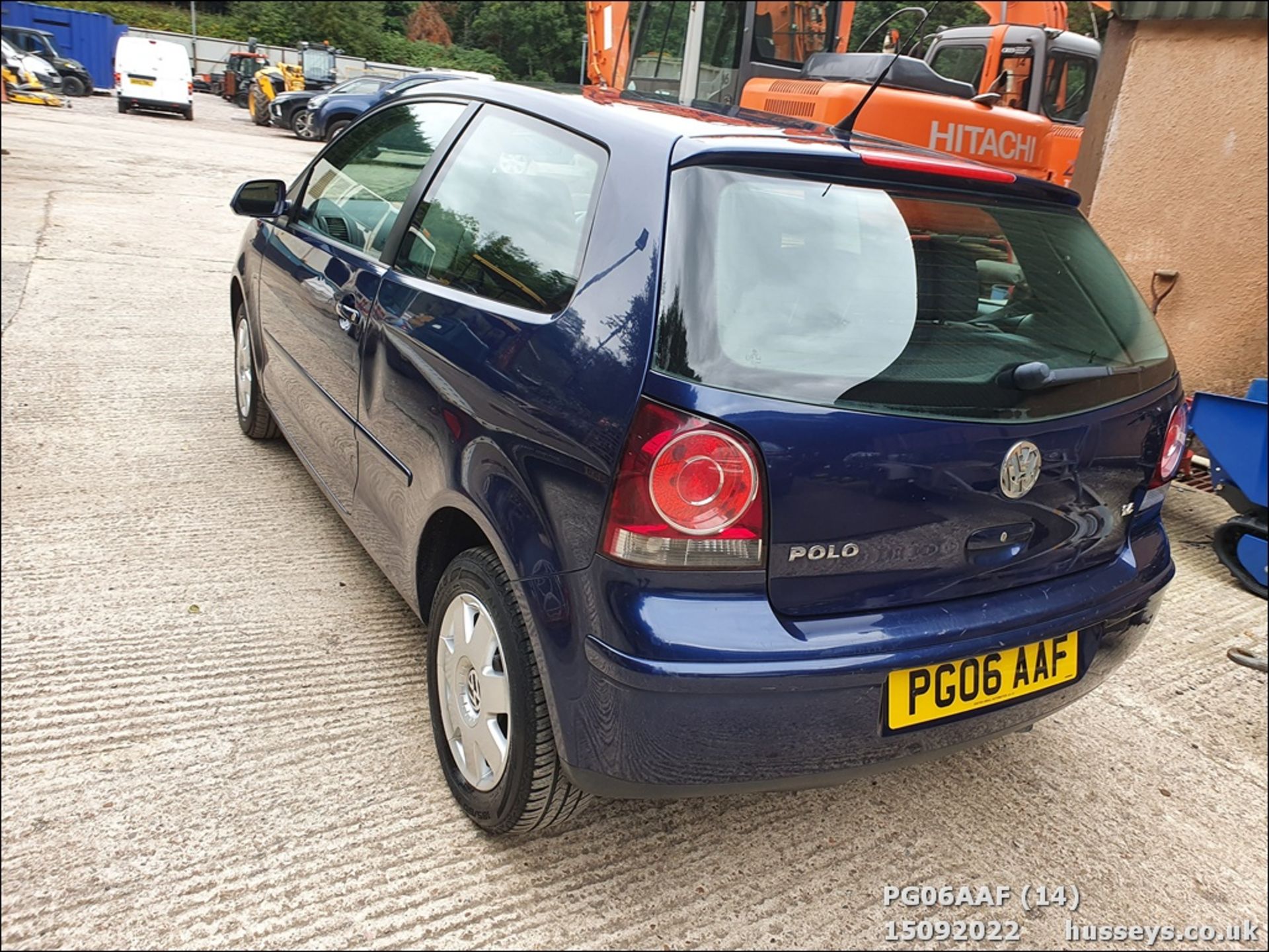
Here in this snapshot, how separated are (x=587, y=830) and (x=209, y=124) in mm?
25879

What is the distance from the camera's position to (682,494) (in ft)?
5.60

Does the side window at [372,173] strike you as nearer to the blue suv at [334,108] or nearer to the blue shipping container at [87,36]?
the blue suv at [334,108]

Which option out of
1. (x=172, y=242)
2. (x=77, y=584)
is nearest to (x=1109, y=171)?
(x=77, y=584)

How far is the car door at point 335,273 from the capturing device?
2842 mm

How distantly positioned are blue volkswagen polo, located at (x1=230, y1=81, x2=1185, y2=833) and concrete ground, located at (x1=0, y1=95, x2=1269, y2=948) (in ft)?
0.77

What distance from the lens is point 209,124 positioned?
24109 millimetres

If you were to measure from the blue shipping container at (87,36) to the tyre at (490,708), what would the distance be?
104 feet

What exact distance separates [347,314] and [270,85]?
26.9m

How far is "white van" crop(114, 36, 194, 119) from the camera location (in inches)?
953

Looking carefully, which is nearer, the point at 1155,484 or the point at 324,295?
the point at 1155,484

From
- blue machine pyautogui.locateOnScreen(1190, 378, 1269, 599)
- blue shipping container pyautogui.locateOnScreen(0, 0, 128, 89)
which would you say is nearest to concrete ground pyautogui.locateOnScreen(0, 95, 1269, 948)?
blue machine pyautogui.locateOnScreen(1190, 378, 1269, 599)

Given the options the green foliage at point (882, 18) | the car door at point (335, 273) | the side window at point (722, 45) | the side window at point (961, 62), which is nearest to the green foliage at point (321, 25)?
the car door at point (335, 273)

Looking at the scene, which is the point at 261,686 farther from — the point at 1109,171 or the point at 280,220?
the point at 1109,171

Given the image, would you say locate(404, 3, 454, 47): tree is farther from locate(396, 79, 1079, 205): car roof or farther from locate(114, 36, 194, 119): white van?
locate(114, 36, 194, 119): white van
